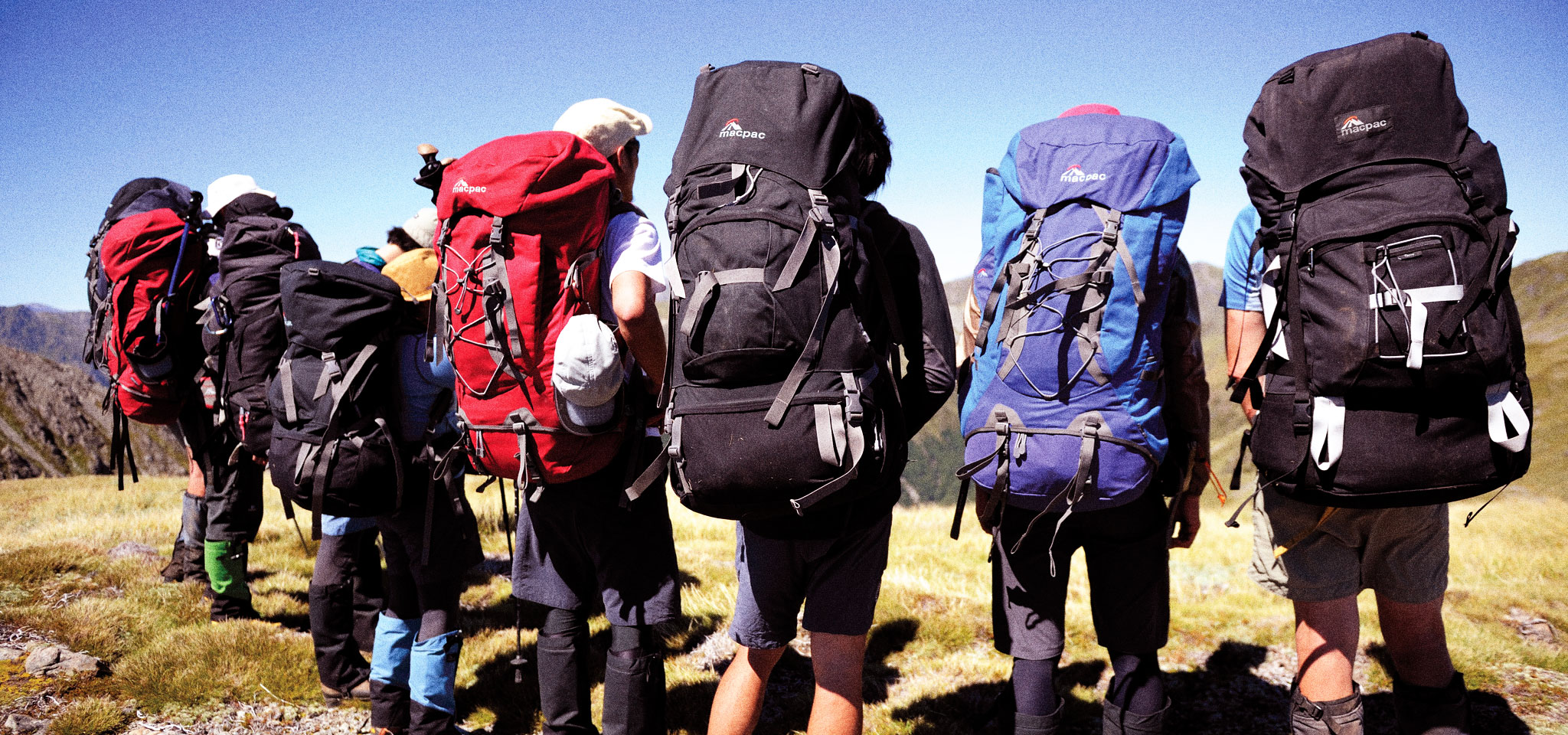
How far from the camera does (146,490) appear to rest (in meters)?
12.8

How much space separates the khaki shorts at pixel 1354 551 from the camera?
338 centimetres

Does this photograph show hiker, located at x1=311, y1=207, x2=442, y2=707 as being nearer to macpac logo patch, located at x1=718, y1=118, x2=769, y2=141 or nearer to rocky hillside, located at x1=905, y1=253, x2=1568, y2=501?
macpac logo patch, located at x1=718, y1=118, x2=769, y2=141

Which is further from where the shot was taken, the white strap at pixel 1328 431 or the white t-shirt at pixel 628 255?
the white t-shirt at pixel 628 255

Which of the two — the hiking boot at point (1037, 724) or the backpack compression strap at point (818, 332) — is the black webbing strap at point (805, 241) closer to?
the backpack compression strap at point (818, 332)

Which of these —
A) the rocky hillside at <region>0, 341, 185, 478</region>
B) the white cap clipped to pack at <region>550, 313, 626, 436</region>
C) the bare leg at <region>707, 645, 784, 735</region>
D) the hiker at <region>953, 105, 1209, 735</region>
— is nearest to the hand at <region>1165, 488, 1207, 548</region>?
the hiker at <region>953, 105, 1209, 735</region>

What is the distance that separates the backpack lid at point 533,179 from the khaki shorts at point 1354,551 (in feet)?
10.5

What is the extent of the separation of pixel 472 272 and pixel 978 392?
218 centimetres

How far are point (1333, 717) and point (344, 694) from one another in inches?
216

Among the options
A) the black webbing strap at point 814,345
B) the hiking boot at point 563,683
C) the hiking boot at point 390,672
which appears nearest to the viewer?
the black webbing strap at point 814,345

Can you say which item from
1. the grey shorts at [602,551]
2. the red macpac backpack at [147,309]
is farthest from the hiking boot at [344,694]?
the red macpac backpack at [147,309]

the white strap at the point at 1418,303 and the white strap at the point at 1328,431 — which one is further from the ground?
the white strap at the point at 1418,303

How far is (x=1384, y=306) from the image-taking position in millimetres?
2951

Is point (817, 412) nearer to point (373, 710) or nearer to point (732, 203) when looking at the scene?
point (732, 203)

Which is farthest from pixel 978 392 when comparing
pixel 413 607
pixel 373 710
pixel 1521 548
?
pixel 1521 548
